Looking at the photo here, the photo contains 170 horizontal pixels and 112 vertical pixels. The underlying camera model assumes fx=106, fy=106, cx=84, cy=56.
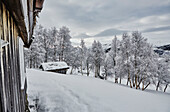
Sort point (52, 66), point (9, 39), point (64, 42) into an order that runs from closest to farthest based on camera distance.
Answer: point (9, 39), point (52, 66), point (64, 42)

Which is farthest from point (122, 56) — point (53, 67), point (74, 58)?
point (74, 58)

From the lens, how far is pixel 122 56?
1745 centimetres

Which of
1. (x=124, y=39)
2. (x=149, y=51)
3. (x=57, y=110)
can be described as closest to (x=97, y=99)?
(x=57, y=110)

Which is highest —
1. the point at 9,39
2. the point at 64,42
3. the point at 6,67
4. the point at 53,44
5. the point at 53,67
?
the point at 64,42

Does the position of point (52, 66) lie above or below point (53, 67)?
above

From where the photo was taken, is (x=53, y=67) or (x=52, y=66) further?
(x=52, y=66)

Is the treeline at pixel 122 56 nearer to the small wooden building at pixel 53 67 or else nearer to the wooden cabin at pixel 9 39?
the small wooden building at pixel 53 67

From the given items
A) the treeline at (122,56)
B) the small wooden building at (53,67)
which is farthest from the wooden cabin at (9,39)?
the small wooden building at (53,67)

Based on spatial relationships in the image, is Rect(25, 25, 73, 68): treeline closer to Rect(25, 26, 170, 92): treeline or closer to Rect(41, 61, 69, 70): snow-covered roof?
Rect(25, 26, 170, 92): treeline

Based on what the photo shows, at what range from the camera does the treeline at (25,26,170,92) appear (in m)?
14.2

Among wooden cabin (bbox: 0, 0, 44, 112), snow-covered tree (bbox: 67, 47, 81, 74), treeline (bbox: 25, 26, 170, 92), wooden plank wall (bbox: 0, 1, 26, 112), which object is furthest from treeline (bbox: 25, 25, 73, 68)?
wooden plank wall (bbox: 0, 1, 26, 112)

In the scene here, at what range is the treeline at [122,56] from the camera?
1423cm

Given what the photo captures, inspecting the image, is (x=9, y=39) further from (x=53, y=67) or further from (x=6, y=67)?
(x=53, y=67)

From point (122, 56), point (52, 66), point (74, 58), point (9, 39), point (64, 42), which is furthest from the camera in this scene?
point (74, 58)
